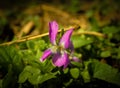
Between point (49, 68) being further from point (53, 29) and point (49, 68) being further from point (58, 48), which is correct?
point (53, 29)

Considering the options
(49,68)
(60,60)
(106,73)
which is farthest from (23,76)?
(106,73)

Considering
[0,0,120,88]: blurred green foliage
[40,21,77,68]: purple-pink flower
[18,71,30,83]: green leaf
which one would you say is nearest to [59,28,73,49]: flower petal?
[40,21,77,68]: purple-pink flower

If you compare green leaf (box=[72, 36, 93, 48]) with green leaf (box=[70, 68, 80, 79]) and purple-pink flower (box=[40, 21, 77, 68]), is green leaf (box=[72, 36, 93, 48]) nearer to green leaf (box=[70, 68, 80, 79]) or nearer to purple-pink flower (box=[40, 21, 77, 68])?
green leaf (box=[70, 68, 80, 79])

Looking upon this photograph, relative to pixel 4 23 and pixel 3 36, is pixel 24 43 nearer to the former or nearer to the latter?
pixel 3 36

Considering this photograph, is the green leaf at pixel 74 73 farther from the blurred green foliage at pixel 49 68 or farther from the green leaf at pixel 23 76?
the green leaf at pixel 23 76

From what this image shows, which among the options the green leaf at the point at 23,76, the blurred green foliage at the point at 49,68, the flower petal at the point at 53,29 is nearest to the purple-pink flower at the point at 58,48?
the flower petal at the point at 53,29

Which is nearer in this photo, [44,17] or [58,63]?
[58,63]

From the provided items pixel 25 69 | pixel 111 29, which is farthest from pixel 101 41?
pixel 25 69
